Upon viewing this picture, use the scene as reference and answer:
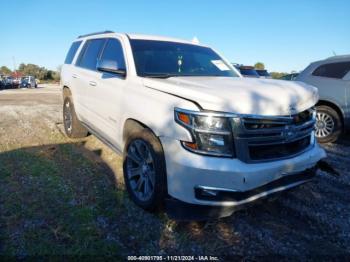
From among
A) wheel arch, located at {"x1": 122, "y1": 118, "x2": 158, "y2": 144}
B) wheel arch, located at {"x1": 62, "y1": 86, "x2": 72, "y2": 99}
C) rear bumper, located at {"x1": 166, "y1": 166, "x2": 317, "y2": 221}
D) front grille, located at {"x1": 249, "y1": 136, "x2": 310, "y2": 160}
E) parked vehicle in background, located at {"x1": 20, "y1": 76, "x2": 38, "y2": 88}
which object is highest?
wheel arch, located at {"x1": 62, "y1": 86, "x2": 72, "y2": 99}

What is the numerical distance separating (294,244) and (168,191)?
1.25 m

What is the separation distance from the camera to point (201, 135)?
8.96ft

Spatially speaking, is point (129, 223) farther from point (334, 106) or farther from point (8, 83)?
point (8, 83)

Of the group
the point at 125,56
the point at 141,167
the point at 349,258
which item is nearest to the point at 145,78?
the point at 125,56

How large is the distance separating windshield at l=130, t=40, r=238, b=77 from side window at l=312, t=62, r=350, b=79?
313 cm

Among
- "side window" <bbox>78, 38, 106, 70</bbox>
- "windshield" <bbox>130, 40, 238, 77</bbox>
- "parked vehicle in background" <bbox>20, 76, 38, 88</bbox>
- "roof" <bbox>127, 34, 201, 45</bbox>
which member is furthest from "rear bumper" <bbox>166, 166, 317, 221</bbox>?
"parked vehicle in background" <bbox>20, 76, 38, 88</bbox>

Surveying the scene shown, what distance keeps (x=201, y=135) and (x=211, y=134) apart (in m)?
0.09

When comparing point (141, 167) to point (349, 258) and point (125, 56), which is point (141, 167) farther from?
point (349, 258)

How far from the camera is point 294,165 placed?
3.02m

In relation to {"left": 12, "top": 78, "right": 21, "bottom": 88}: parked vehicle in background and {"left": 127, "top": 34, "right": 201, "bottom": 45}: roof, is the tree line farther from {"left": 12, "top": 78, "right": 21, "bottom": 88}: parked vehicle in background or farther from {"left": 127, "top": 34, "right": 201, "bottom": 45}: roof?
{"left": 127, "top": 34, "right": 201, "bottom": 45}: roof

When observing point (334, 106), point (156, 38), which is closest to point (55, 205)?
point (156, 38)

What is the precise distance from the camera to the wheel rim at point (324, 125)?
260 inches

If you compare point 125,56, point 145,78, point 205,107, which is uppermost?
point 125,56

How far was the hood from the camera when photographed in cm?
276
